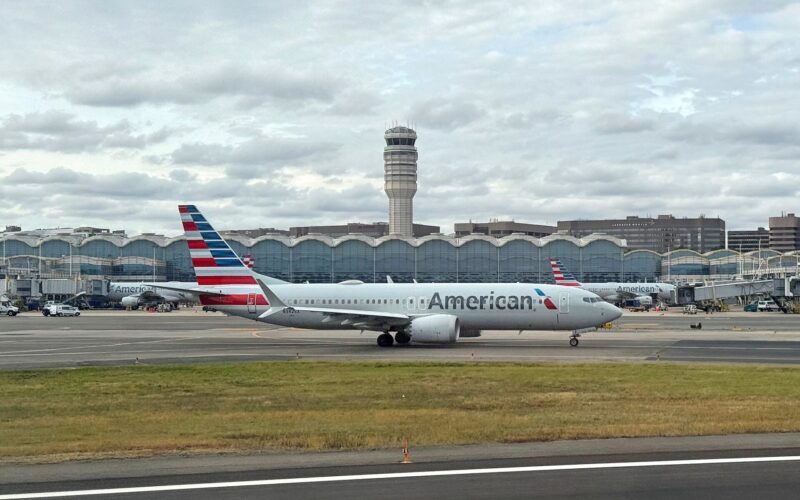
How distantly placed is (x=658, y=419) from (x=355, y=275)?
5863 inches

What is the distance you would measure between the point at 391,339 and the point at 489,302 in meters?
5.79

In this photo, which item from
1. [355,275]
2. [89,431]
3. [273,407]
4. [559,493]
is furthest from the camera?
[355,275]

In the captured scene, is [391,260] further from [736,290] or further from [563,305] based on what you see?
→ [563,305]

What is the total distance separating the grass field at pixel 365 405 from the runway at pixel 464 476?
1577mm

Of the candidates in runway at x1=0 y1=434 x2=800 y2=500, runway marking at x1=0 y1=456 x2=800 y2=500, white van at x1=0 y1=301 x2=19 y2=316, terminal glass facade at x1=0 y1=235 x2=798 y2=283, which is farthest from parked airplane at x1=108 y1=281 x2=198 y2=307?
runway marking at x1=0 y1=456 x2=800 y2=500

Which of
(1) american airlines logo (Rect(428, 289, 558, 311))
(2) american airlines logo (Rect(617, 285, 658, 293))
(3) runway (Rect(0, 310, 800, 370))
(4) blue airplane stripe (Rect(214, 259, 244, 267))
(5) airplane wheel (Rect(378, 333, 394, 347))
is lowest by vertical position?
(3) runway (Rect(0, 310, 800, 370))

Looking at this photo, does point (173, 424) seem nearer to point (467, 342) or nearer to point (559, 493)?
point (559, 493)

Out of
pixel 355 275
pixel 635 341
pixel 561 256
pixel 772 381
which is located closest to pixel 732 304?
pixel 561 256

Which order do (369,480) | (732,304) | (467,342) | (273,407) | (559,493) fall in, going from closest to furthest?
(559,493)
(369,480)
(273,407)
(467,342)
(732,304)

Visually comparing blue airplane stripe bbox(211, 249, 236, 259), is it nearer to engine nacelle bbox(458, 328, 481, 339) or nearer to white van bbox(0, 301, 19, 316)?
engine nacelle bbox(458, 328, 481, 339)

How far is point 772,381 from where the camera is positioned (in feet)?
93.1

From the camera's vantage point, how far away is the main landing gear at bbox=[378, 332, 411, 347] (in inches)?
1863

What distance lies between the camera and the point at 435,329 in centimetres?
4506

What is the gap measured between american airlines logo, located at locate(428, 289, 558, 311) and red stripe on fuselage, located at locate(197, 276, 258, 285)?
36.4 feet
